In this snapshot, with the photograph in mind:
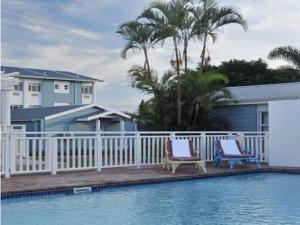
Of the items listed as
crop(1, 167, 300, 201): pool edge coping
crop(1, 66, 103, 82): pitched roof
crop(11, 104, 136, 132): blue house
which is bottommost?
crop(1, 167, 300, 201): pool edge coping

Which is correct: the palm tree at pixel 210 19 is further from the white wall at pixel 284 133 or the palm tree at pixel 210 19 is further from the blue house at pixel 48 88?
the blue house at pixel 48 88

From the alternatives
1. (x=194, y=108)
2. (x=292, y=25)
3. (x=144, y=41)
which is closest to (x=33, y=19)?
(x=144, y=41)

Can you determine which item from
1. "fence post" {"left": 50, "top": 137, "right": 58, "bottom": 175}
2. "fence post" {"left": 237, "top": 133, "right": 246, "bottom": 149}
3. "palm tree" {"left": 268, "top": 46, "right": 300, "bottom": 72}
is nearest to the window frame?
"palm tree" {"left": 268, "top": 46, "right": 300, "bottom": 72}

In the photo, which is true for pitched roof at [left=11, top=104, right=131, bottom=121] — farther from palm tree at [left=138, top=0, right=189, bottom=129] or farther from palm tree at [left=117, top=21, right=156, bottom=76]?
palm tree at [left=138, top=0, right=189, bottom=129]

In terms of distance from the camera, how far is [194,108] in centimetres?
1652

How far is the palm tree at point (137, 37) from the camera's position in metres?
16.9

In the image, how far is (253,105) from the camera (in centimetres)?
A: 1667

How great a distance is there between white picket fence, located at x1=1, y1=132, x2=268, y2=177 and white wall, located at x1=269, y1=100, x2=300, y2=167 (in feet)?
1.39

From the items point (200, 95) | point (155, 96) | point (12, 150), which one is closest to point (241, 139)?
point (200, 95)

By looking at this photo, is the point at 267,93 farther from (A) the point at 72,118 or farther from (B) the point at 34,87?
(B) the point at 34,87

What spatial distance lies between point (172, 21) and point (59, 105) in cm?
2268

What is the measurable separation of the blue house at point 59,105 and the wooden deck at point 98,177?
1199 centimetres

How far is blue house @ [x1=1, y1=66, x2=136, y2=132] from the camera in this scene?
86.1 feet

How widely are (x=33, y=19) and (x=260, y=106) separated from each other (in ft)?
28.9
